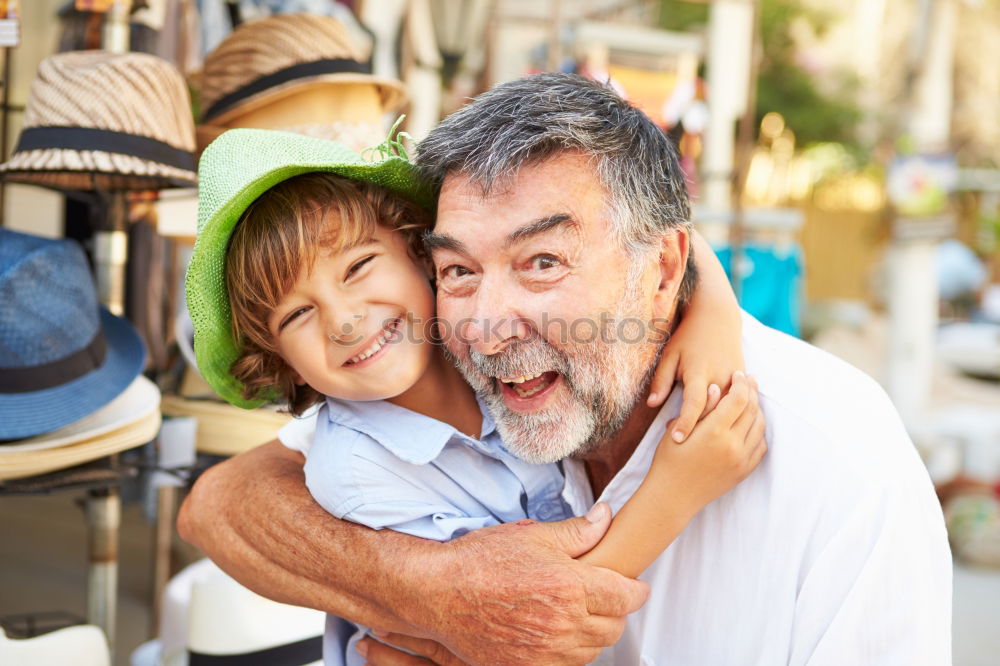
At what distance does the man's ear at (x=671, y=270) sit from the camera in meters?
1.89

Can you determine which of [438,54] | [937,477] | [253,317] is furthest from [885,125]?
[253,317]

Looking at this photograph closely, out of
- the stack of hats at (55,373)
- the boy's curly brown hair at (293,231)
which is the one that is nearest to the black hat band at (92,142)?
the stack of hats at (55,373)

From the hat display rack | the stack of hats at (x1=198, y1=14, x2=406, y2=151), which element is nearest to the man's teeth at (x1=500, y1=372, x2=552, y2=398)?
the hat display rack

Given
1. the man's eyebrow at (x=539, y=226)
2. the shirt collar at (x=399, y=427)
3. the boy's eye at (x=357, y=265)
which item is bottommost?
the shirt collar at (x=399, y=427)

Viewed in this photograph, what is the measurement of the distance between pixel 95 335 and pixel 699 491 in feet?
6.56

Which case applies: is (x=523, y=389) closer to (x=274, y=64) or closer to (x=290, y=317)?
(x=290, y=317)

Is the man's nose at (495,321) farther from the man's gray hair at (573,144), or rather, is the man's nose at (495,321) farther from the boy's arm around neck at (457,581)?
the boy's arm around neck at (457,581)

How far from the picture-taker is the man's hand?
159 centimetres

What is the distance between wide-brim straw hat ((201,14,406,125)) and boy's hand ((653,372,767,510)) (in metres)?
2.03

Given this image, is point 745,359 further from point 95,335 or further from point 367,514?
point 95,335

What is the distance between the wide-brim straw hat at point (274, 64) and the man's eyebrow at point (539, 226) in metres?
1.65

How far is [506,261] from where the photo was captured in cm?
174

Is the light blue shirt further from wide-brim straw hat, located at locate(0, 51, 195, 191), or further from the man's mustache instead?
wide-brim straw hat, located at locate(0, 51, 195, 191)

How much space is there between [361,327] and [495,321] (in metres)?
0.34
